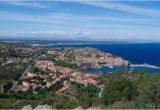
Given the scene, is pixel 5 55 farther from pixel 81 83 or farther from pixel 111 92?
pixel 111 92

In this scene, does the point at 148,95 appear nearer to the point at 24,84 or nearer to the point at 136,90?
the point at 136,90

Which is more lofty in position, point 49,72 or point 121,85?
point 121,85

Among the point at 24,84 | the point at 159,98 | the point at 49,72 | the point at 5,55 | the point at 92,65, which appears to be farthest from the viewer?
the point at 92,65

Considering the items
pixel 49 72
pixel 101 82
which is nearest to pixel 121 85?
pixel 101 82

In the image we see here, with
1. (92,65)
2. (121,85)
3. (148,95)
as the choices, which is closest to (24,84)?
(121,85)

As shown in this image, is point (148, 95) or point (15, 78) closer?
point (148, 95)

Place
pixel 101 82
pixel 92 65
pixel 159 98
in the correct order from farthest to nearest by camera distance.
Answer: pixel 92 65 → pixel 101 82 → pixel 159 98

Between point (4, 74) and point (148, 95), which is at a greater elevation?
point (148, 95)

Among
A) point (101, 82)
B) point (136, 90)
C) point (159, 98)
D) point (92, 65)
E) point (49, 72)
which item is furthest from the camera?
point (92, 65)

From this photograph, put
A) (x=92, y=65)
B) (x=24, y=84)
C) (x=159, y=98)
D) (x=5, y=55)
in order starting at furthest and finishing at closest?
1. (x=92, y=65)
2. (x=5, y=55)
3. (x=24, y=84)
4. (x=159, y=98)
